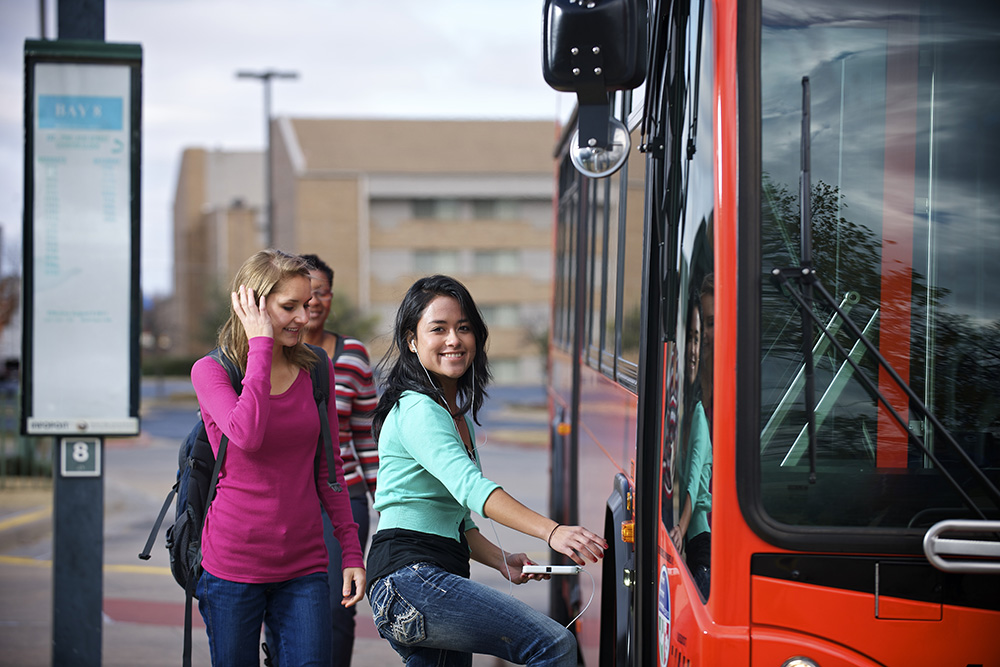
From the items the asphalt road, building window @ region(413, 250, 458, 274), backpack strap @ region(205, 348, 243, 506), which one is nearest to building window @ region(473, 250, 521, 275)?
building window @ region(413, 250, 458, 274)

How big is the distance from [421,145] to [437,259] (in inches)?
263

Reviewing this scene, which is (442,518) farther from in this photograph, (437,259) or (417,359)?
(437,259)

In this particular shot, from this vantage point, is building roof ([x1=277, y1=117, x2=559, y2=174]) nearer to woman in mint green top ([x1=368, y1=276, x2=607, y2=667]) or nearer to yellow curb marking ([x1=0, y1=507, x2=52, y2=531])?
yellow curb marking ([x1=0, y1=507, x2=52, y2=531])

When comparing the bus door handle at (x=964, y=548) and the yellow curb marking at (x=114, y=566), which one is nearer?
the bus door handle at (x=964, y=548)

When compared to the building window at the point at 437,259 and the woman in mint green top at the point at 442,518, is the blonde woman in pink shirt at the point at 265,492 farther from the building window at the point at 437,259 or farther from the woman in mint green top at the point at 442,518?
the building window at the point at 437,259

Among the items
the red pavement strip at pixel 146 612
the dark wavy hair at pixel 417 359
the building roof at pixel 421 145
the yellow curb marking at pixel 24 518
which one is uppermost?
the building roof at pixel 421 145

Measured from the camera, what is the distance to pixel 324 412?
3.42 m

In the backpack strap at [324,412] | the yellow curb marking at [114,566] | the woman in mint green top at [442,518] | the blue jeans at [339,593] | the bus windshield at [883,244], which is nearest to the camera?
the bus windshield at [883,244]

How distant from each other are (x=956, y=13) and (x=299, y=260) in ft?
6.77

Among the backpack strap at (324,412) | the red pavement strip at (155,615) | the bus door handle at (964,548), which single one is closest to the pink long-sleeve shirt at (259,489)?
the backpack strap at (324,412)

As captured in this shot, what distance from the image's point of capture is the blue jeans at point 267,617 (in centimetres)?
317

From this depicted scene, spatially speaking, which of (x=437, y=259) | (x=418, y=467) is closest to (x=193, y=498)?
(x=418, y=467)

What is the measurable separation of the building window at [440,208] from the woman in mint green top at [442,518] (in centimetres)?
5690

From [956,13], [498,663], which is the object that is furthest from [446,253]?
[956,13]
